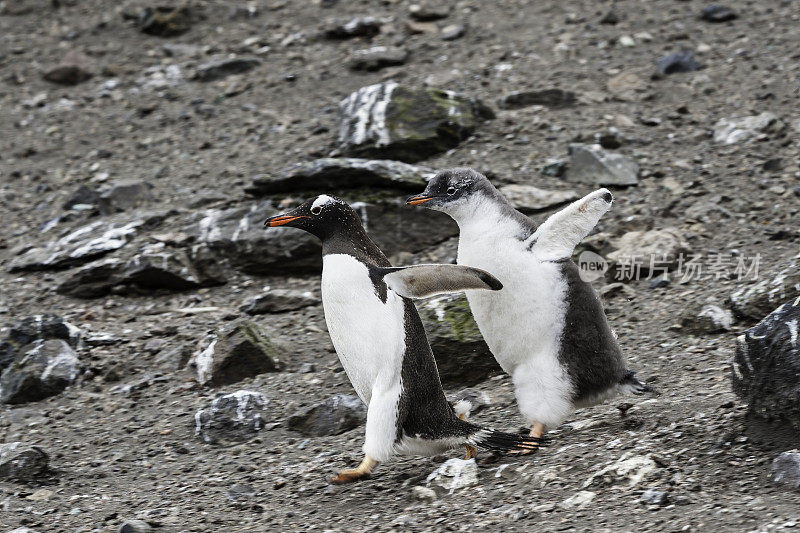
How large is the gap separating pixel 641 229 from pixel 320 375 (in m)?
2.24

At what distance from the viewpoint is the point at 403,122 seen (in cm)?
692

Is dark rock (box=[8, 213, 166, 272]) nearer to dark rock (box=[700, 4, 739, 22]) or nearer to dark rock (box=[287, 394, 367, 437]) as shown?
dark rock (box=[287, 394, 367, 437])

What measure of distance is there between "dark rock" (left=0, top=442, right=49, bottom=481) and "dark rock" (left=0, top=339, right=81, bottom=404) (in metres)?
0.83

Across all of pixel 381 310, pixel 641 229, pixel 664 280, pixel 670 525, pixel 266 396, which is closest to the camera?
pixel 670 525

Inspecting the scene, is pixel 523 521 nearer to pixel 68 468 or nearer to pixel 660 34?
pixel 68 468

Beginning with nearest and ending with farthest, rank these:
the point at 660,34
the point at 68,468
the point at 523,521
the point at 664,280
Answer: the point at 523,521 → the point at 68,468 → the point at 664,280 → the point at 660,34

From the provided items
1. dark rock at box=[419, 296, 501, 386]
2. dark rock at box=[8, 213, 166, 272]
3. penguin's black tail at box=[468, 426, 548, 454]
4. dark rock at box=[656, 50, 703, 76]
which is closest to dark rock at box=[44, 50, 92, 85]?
dark rock at box=[8, 213, 166, 272]

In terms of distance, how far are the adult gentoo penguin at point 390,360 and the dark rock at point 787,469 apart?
2.99ft

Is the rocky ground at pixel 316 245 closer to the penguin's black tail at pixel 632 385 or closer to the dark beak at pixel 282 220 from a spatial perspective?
the penguin's black tail at pixel 632 385

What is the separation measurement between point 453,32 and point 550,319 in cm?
563

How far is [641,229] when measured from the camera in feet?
19.6

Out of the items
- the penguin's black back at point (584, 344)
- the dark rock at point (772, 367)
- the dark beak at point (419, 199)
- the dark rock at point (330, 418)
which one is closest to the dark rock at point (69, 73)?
the dark rock at point (330, 418)

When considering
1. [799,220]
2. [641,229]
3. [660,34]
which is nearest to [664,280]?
[641,229]

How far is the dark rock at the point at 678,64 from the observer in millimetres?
7762
